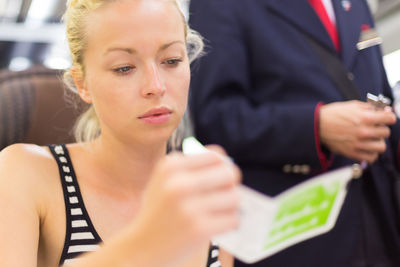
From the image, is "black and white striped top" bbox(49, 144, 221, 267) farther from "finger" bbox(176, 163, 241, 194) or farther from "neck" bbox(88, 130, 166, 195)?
"finger" bbox(176, 163, 241, 194)

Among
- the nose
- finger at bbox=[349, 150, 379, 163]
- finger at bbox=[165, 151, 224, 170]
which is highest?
the nose

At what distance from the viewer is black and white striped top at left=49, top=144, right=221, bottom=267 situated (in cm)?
109

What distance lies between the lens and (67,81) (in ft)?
4.68

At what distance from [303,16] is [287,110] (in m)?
0.26

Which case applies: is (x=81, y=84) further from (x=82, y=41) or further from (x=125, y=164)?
(x=125, y=164)

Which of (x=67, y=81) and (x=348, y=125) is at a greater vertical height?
(x=67, y=81)

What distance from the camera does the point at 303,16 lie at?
1356mm

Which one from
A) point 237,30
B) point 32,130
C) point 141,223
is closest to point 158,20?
point 237,30

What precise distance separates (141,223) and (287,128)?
0.79m

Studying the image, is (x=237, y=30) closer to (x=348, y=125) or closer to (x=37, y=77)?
(x=348, y=125)

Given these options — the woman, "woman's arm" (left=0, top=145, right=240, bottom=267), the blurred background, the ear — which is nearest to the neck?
the woman

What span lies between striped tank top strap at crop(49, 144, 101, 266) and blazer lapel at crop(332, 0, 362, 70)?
762 mm

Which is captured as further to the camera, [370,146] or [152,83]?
[370,146]

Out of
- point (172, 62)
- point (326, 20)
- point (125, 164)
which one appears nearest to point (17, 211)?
point (125, 164)
